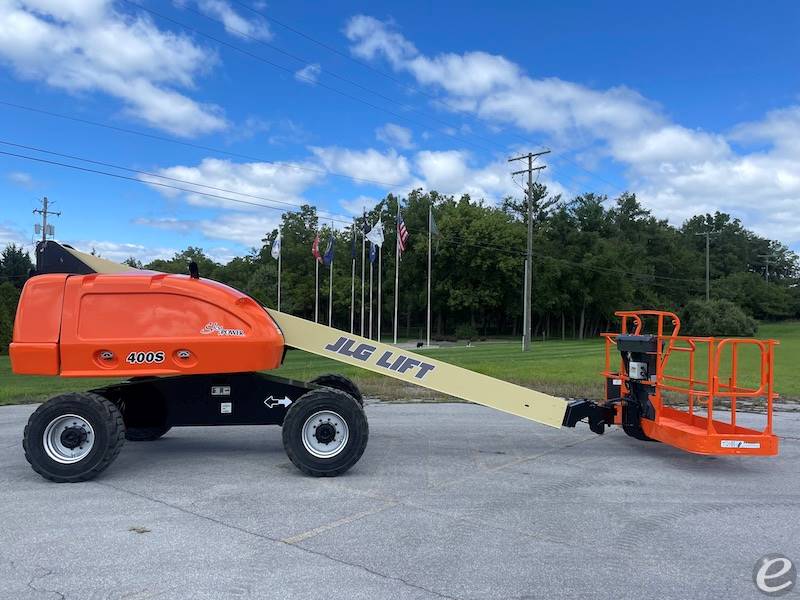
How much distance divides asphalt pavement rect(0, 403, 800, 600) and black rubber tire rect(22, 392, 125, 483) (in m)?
0.16

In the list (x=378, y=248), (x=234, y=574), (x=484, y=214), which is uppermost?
(x=484, y=214)

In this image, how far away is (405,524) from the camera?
5273 millimetres

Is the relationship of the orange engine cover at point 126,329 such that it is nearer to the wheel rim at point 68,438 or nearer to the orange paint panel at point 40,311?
the orange paint panel at point 40,311

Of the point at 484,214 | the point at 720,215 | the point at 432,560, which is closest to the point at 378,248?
the point at 484,214

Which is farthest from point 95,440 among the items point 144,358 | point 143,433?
point 143,433

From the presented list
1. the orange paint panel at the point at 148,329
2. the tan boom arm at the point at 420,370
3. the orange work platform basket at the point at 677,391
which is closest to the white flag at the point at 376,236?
the orange work platform basket at the point at 677,391

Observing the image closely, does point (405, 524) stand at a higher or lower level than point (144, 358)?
lower

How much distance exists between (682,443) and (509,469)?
1890 millimetres

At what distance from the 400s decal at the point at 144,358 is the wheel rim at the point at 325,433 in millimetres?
1657

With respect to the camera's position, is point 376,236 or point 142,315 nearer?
point 142,315

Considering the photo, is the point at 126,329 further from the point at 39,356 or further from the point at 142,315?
the point at 39,356

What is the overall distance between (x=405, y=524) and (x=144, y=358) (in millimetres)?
3246

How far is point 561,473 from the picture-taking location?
23.0ft

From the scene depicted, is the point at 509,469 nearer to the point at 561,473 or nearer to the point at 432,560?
the point at 561,473
